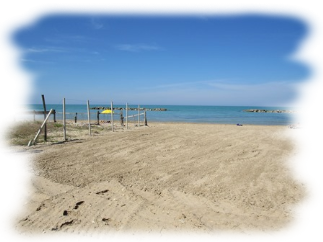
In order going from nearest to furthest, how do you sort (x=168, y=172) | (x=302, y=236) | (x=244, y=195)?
(x=302, y=236) < (x=244, y=195) < (x=168, y=172)

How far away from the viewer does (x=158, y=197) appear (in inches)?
183

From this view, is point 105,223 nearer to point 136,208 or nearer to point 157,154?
point 136,208

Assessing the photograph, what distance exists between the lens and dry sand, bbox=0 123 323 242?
3.48 m

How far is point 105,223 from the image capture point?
3.63m

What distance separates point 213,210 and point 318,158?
5.92 meters

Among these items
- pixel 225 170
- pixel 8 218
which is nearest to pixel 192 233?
pixel 8 218

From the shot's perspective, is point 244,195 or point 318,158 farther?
point 318,158

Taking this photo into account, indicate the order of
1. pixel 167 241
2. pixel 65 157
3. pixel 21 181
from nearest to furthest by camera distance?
pixel 167 241 → pixel 21 181 → pixel 65 157

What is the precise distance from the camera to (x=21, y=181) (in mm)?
5301

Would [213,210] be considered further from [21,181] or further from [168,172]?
[21,181]

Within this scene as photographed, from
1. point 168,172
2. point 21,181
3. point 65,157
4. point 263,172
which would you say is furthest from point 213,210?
point 65,157

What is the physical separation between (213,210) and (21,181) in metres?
4.07

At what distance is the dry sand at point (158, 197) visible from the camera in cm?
348

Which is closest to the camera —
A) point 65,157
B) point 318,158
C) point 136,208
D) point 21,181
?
point 136,208
